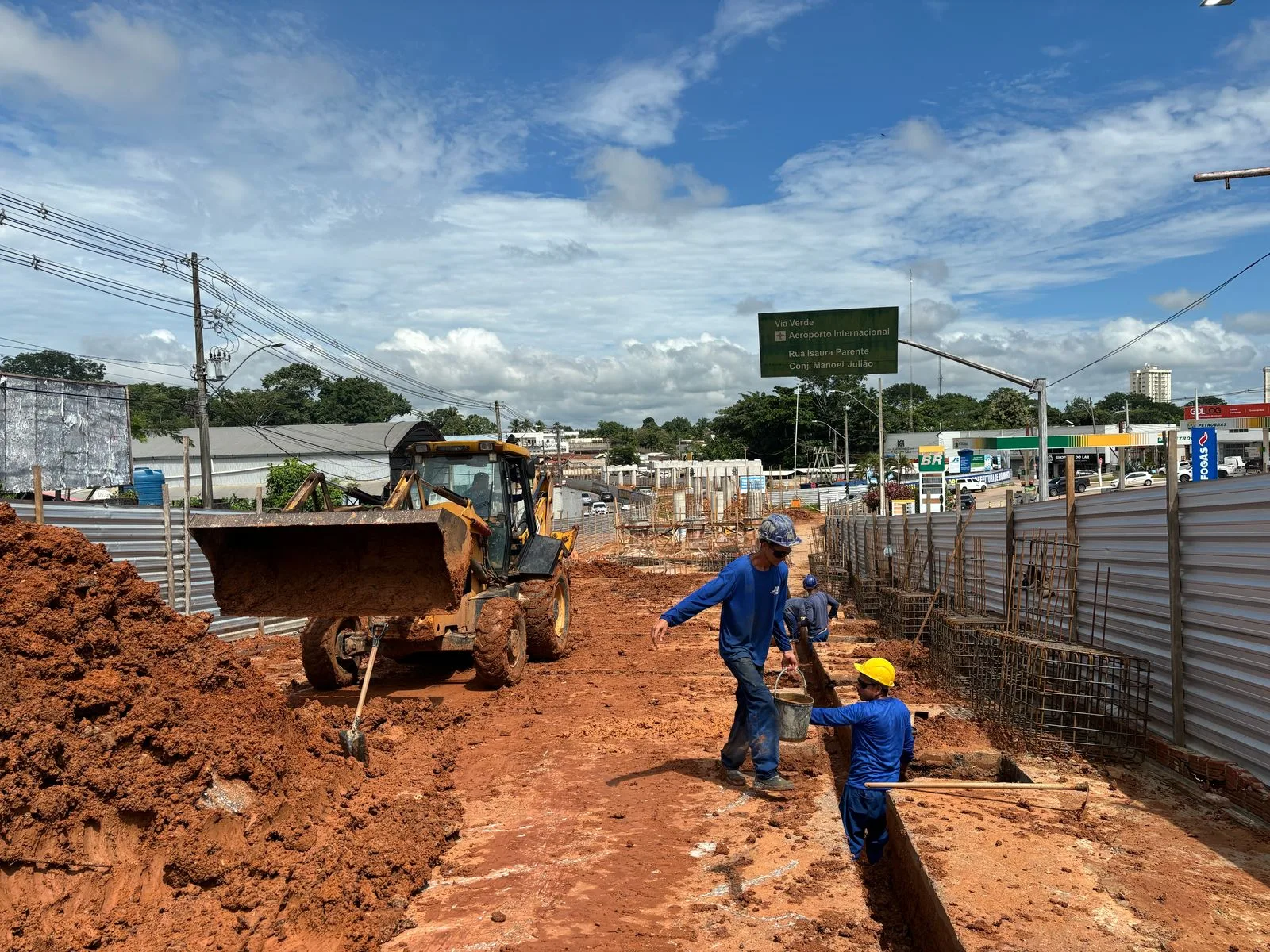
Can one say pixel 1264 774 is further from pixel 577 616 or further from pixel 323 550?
pixel 577 616

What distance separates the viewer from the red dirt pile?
162 inches

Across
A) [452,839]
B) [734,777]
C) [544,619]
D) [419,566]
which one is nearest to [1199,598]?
[734,777]

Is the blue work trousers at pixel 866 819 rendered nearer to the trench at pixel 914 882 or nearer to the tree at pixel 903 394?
the trench at pixel 914 882

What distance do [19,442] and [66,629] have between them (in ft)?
42.1

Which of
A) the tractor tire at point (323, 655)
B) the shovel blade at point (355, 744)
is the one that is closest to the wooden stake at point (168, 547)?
the tractor tire at point (323, 655)

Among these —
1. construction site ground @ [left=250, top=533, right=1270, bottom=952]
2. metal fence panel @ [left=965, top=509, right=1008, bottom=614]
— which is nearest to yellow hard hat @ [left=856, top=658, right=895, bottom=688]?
construction site ground @ [left=250, top=533, right=1270, bottom=952]

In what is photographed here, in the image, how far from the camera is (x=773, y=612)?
6.39m

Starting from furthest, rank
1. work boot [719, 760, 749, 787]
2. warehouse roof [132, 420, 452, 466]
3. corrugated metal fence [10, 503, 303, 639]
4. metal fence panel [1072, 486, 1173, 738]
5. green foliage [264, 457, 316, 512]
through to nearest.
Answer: warehouse roof [132, 420, 452, 466] → green foliage [264, 457, 316, 512] → corrugated metal fence [10, 503, 303, 639] → work boot [719, 760, 749, 787] → metal fence panel [1072, 486, 1173, 738]

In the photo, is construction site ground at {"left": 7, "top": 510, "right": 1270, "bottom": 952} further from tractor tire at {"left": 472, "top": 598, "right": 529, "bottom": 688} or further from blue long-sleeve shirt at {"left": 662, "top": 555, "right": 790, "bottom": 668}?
tractor tire at {"left": 472, "top": 598, "right": 529, "bottom": 688}

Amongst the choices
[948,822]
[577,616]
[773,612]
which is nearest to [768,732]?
[773,612]

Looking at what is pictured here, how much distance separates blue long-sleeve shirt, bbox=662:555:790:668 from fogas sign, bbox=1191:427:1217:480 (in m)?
11.5

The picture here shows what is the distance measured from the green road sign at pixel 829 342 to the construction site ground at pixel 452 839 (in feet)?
49.7

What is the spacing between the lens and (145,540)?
1243 cm

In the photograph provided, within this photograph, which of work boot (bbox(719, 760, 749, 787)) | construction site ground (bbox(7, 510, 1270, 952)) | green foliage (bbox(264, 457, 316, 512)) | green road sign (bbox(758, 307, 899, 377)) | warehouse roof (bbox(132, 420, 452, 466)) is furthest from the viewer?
warehouse roof (bbox(132, 420, 452, 466))
